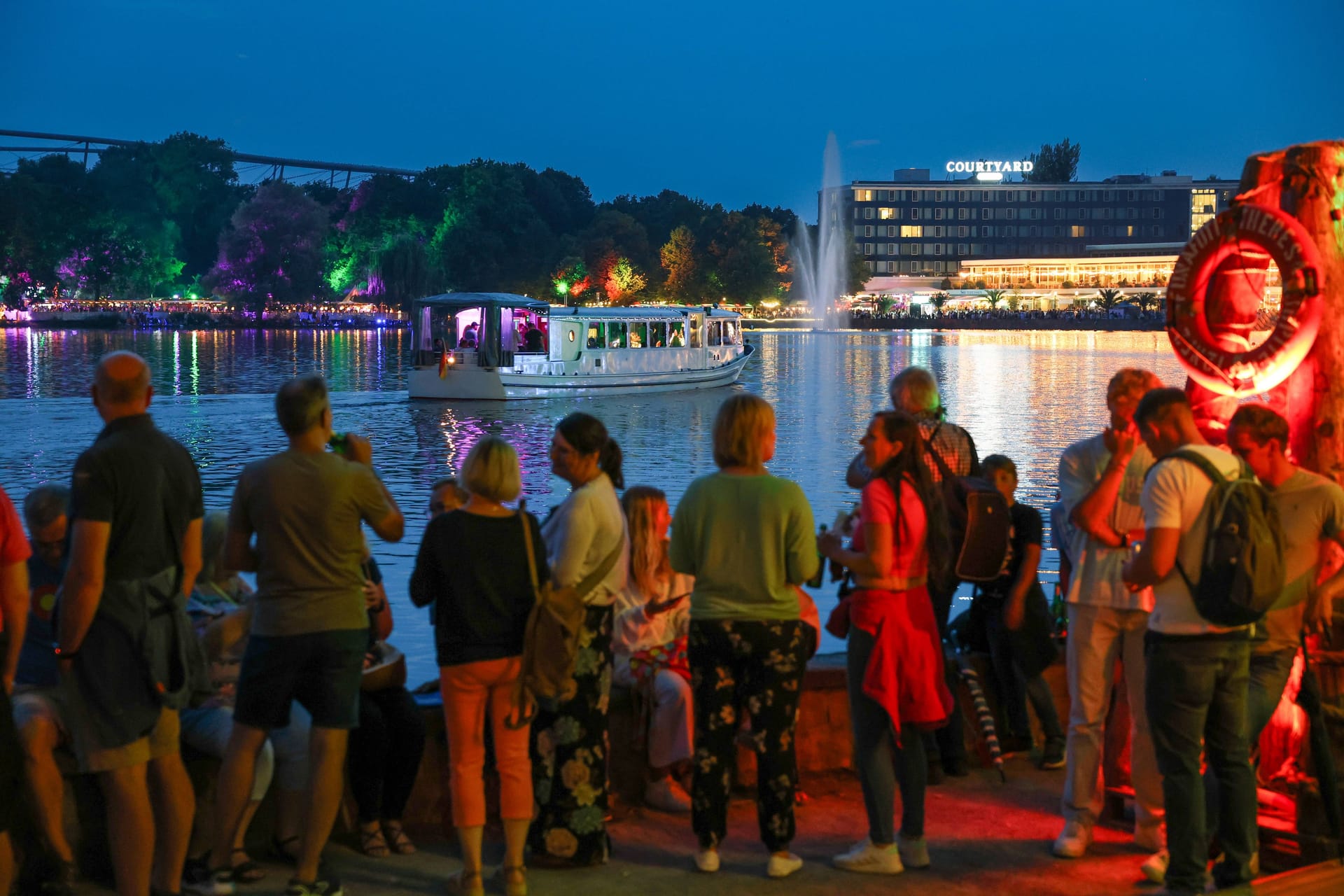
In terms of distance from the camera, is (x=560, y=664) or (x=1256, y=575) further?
(x=560, y=664)

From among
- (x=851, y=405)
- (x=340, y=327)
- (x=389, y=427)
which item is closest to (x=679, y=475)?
(x=389, y=427)

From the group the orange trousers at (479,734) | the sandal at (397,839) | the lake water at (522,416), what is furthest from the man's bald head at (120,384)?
the lake water at (522,416)

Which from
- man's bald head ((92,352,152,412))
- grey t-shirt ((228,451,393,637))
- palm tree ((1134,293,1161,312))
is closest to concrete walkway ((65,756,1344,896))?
grey t-shirt ((228,451,393,637))

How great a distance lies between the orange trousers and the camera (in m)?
4.97

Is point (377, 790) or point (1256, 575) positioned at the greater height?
point (1256, 575)

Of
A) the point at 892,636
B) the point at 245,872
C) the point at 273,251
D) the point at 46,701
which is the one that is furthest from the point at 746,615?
the point at 273,251

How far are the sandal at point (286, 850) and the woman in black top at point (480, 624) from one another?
648 millimetres

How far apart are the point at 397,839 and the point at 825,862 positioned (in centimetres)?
166

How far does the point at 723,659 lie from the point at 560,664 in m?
0.65

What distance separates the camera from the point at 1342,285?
5.58 m

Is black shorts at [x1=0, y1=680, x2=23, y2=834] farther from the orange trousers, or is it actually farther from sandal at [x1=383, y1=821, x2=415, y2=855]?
Result: sandal at [x1=383, y1=821, x2=415, y2=855]

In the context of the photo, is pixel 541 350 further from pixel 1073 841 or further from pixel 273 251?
pixel 273 251

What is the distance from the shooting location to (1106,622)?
545cm

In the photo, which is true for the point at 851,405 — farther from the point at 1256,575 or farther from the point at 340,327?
the point at 340,327
